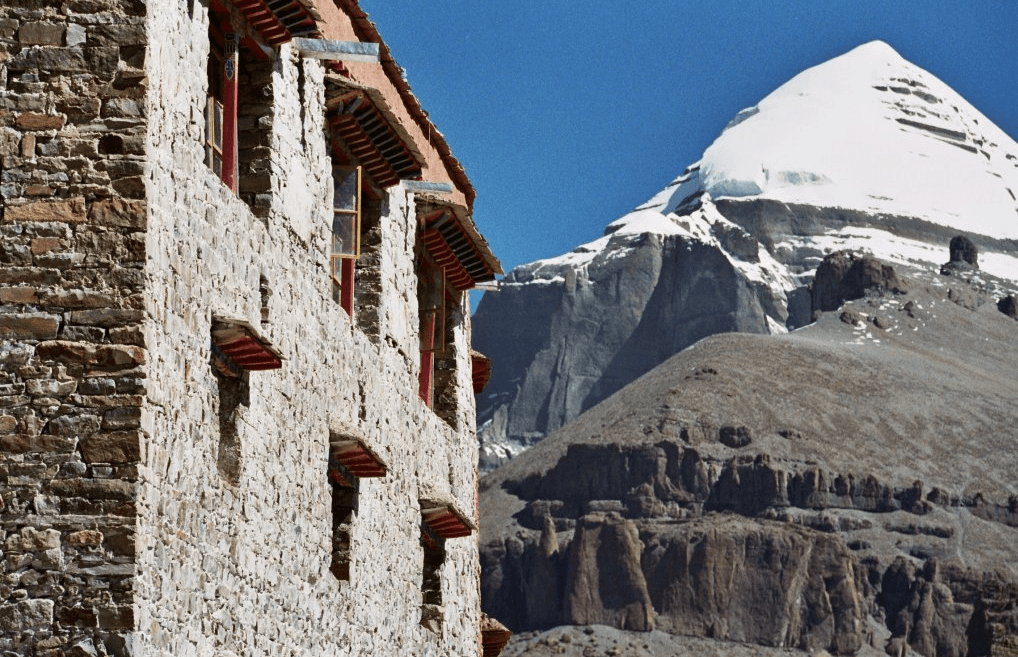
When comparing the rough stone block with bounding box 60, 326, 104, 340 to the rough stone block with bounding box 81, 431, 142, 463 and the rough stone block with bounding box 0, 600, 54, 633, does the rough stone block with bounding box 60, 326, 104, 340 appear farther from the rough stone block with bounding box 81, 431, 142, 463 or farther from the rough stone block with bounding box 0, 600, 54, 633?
the rough stone block with bounding box 0, 600, 54, 633

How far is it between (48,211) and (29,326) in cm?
65

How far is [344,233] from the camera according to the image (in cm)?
1730

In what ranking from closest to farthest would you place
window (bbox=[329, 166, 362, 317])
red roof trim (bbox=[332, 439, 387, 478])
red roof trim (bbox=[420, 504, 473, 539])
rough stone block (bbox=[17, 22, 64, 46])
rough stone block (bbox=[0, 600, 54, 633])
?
rough stone block (bbox=[0, 600, 54, 633]) < rough stone block (bbox=[17, 22, 64, 46]) < red roof trim (bbox=[332, 439, 387, 478]) < window (bbox=[329, 166, 362, 317]) < red roof trim (bbox=[420, 504, 473, 539])

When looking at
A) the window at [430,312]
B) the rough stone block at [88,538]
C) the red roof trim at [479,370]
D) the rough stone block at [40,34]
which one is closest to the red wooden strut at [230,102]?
the rough stone block at [40,34]

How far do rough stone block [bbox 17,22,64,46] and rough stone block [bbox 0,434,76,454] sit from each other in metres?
2.21

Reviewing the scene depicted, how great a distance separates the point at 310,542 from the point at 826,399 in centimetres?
15146

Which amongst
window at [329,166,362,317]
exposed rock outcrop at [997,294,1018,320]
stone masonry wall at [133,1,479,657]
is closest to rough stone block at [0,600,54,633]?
stone masonry wall at [133,1,479,657]

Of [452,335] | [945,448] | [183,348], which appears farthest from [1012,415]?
Answer: [183,348]

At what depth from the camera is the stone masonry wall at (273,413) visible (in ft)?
38.5

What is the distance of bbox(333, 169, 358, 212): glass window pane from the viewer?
17.2 metres

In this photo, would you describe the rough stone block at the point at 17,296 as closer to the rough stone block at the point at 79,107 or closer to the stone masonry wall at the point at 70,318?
the stone masonry wall at the point at 70,318

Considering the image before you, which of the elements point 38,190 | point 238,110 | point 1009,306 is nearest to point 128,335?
point 38,190

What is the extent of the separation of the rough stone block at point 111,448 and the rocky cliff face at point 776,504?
11943 cm

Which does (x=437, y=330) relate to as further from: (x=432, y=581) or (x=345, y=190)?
(x=345, y=190)
